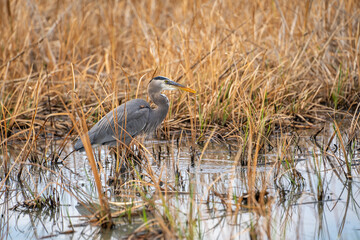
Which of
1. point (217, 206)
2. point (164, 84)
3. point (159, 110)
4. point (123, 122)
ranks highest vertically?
point (164, 84)

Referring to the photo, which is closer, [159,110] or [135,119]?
[135,119]

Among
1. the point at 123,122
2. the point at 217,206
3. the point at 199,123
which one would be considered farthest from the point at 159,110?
the point at 217,206

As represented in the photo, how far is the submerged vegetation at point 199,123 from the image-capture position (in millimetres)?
3471

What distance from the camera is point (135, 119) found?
5207mm

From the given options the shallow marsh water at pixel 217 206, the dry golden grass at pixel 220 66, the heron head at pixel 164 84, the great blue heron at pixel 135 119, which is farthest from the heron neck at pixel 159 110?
the shallow marsh water at pixel 217 206

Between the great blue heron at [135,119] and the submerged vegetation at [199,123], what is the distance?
0.57 feet

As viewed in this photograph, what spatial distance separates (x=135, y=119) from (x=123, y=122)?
12 centimetres

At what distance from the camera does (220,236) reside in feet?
10.4

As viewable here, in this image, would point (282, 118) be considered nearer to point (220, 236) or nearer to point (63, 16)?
point (220, 236)

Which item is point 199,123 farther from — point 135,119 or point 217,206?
point 217,206

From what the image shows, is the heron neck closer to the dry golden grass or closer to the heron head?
the heron head

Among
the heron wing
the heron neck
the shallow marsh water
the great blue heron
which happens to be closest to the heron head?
the great blue heron

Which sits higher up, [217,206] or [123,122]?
[123,122]

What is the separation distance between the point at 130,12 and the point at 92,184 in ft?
18.6
